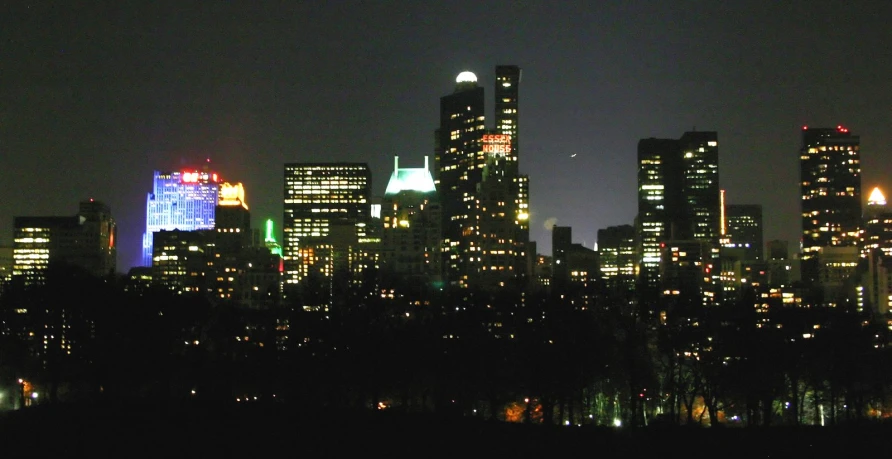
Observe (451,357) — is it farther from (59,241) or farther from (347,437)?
(59,241)

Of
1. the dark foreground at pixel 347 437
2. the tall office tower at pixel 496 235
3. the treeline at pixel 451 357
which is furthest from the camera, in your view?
the tall office tower at pixel 496 235

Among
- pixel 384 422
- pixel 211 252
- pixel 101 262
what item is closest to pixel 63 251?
pixel 101 262

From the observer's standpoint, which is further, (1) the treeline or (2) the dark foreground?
(1) the treeline

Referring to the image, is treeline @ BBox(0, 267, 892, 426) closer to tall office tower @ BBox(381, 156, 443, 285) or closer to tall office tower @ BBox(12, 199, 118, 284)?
tall office tower @ BBox(381, 156, 443, 285)

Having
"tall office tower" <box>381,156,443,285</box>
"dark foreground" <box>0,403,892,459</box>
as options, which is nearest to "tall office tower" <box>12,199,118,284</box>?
"tall office tower" <box>381,156,443,285</box>

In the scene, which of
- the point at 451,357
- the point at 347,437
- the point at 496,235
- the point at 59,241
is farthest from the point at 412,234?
the point at 347,437

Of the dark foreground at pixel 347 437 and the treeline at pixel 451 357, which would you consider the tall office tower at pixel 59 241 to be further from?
the dark foreground at pixel 347 437

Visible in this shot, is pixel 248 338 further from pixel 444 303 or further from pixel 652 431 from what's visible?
pixel 652 431

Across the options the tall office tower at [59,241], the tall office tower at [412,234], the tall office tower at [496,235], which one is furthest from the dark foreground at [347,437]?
the tall office tower at [59,241]
